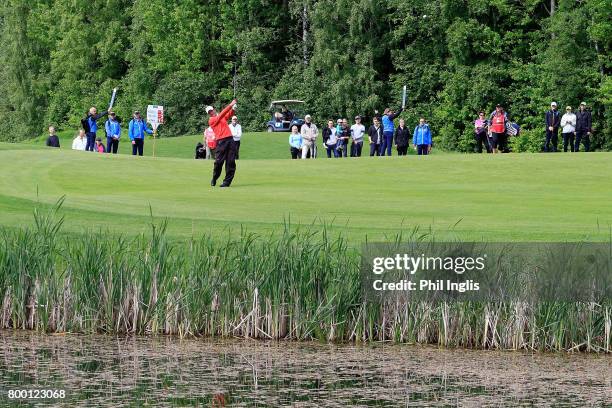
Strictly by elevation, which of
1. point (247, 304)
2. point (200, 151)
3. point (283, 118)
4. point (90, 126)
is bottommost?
point (247, 304)

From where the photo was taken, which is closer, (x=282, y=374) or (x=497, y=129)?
(x=282, y=374)

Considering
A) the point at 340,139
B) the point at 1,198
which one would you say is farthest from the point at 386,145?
the point at 1,198

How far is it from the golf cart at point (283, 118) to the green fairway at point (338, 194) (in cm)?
2798

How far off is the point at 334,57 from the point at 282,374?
57.6m

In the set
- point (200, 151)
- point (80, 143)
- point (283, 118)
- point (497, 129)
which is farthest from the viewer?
point (283, 118)

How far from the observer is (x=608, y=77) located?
60.0 meters

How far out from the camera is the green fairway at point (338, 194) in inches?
810

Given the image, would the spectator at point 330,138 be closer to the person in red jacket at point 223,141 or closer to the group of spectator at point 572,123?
the group of spectator at point 572,123

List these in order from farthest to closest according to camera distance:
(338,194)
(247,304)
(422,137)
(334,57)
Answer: (334,57) < (422,137) < (338,194) < (247,304)

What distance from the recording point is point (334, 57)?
7025 cm

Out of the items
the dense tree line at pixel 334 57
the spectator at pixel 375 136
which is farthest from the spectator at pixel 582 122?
the dense tree line at pixel 334 57

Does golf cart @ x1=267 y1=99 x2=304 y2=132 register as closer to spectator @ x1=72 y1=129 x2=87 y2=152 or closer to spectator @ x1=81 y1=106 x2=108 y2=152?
spectator @ x1=72 y1=129 x2=87 y2=152

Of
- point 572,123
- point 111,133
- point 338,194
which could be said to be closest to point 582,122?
point 572,123

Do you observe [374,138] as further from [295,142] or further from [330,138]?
[295,142]
